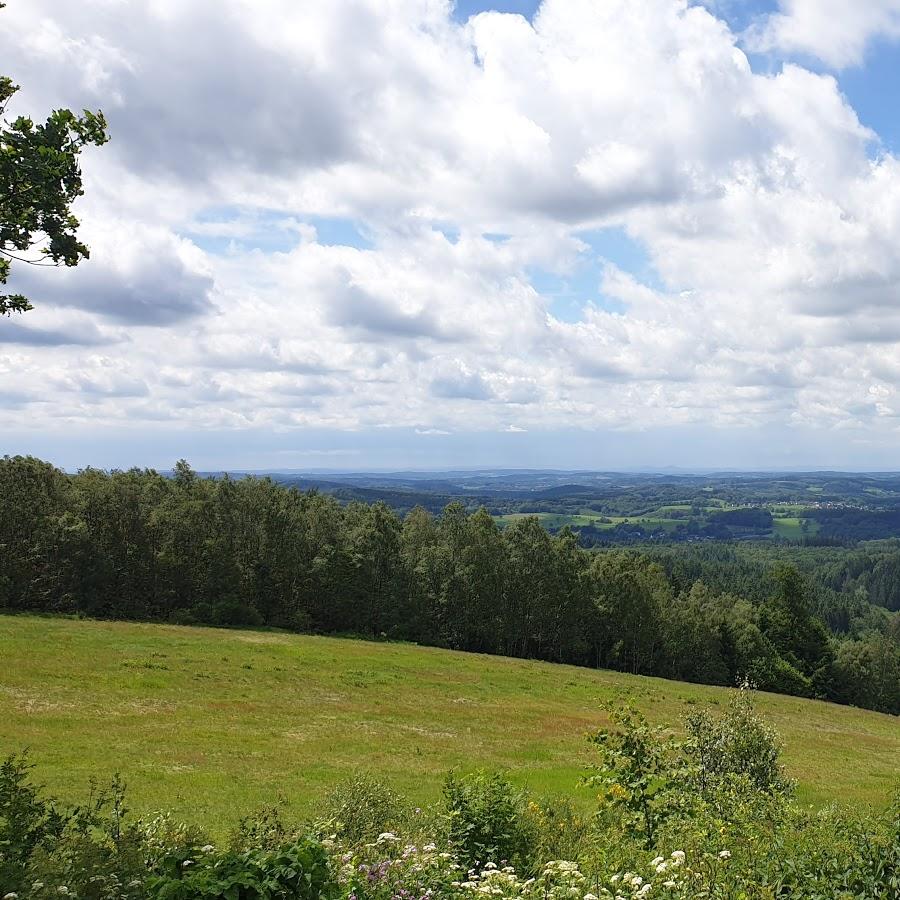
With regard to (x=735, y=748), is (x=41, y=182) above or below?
above

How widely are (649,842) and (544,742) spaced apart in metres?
18.9

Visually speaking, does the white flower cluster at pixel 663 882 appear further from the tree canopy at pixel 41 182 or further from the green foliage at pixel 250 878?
the tree canopy at pixel 41 182

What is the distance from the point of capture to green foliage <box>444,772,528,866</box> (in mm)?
11203

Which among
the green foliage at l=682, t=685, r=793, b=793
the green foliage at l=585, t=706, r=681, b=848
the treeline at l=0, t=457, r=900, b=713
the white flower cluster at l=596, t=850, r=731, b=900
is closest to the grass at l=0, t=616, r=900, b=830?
the green foliage at l=682, t=685, r=793, b=793

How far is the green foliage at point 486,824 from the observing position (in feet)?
36.8

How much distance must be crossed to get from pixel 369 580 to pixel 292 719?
42.1 meters

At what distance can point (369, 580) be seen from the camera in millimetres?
70750

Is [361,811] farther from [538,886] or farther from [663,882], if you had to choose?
[663,882]

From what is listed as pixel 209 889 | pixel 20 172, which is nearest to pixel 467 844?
pixel 209 889

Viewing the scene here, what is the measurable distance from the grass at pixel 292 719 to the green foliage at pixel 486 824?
21.2 ft

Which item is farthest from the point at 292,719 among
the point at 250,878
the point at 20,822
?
the point at 250,878

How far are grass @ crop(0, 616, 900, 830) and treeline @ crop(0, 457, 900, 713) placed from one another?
11891mm

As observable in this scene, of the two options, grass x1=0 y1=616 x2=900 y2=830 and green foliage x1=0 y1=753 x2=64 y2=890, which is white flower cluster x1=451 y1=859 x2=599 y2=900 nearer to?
green foliage x1=0 y1=753 x2=64 y2=890

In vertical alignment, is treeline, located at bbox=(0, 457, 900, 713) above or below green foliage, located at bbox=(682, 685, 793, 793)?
below
